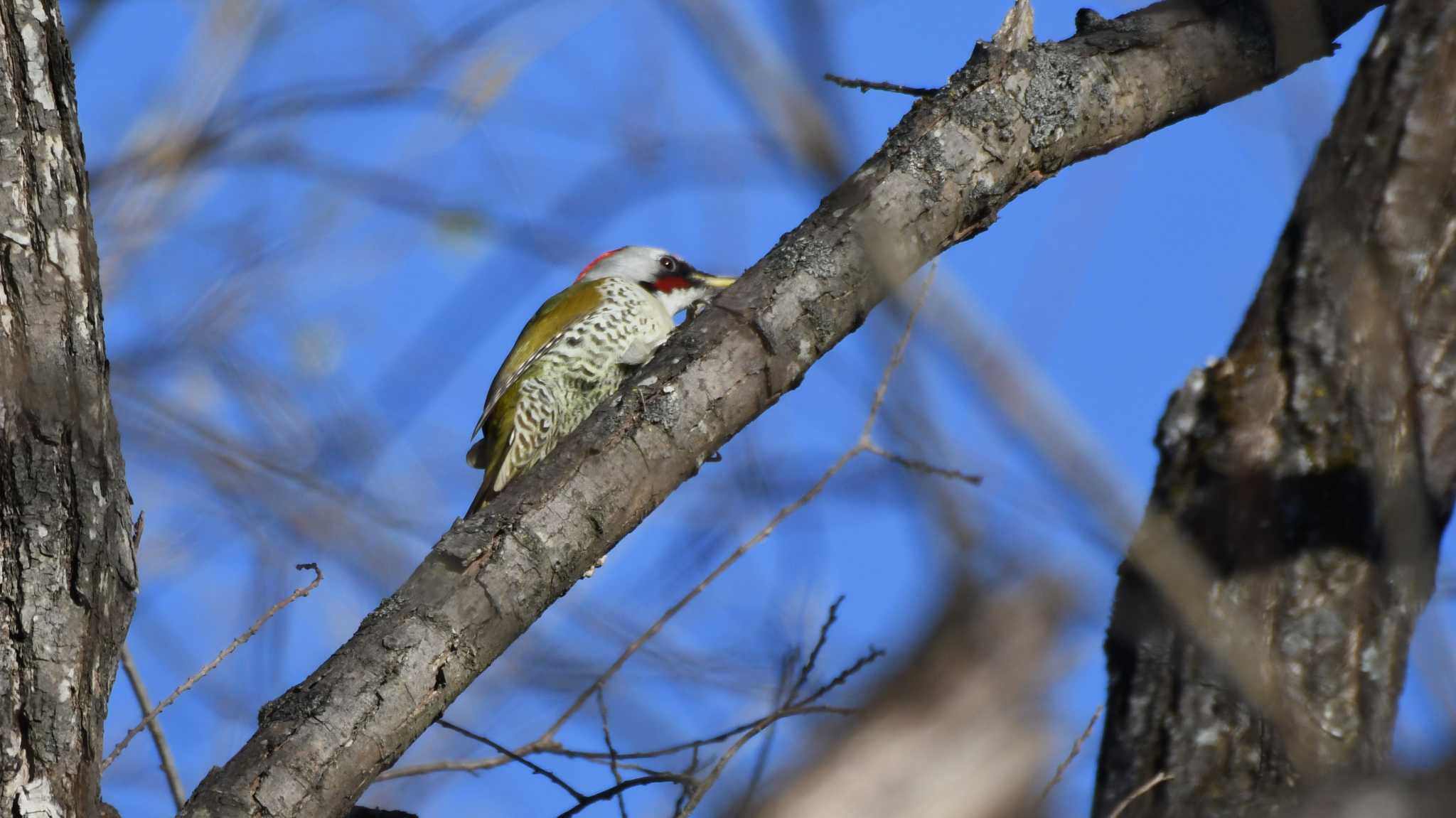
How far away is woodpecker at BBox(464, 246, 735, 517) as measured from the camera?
5035 millimetres

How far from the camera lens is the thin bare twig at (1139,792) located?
281 centimetres

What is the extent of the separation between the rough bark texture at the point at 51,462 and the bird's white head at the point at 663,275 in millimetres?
4039

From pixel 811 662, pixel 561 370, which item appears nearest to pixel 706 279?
pixel 561 370

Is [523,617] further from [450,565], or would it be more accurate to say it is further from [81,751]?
[81,751]

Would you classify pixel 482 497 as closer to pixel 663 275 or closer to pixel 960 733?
pixel 663 275

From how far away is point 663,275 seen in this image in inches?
256

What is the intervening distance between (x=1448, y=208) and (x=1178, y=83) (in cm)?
73

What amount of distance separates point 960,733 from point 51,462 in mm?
1414

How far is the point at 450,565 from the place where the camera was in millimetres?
2283

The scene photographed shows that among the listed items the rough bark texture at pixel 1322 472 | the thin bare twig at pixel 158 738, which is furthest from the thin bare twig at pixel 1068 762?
the thin bare twig at pixel 158 738

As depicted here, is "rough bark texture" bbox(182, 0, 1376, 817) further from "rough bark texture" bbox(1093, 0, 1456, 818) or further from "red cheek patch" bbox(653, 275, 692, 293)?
"red cheek patch" bbox(653, 275, 692, 293)

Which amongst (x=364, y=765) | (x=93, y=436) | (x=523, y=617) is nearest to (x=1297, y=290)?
(x=523, y=617)

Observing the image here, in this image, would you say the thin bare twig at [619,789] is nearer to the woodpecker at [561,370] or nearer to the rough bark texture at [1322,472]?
the rough bark texture at [1322,472]

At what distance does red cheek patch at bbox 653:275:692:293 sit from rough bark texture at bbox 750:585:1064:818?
16.1ft
